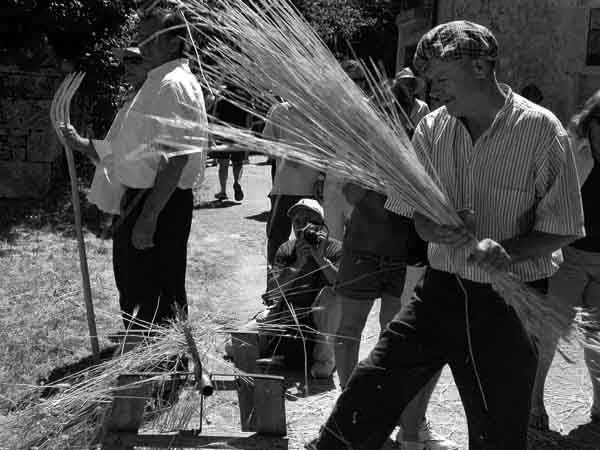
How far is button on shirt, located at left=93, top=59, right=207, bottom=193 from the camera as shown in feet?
11.0

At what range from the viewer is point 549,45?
8961mm

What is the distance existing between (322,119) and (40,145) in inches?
307

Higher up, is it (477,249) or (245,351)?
(477,249)

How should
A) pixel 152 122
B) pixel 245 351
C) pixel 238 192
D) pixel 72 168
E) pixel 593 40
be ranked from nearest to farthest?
1. pixel 245 351
2. pixel 152 122
3. pixel 72 168
4. pixel 593 40
5. pixel 238 192

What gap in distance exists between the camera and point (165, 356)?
2.89m

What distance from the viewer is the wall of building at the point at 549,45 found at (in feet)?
29.1

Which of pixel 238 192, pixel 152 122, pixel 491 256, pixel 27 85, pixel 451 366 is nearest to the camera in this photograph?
pixel 491 256

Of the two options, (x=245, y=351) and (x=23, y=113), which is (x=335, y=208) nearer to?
(x=245, y=351)

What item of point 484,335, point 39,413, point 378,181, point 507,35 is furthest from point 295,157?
point 507,35

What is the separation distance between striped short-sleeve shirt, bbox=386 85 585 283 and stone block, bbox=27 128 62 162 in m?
7.80

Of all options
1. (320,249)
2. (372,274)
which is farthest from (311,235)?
(372,274)

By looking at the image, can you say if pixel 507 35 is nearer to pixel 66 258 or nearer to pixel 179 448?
pixel 66 258

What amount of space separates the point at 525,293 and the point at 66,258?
16.8ft

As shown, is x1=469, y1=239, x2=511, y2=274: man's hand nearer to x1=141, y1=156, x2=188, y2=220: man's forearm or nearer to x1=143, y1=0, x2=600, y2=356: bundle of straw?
x1=143, y1=0, x2=600, y2=356: bundle of straw
